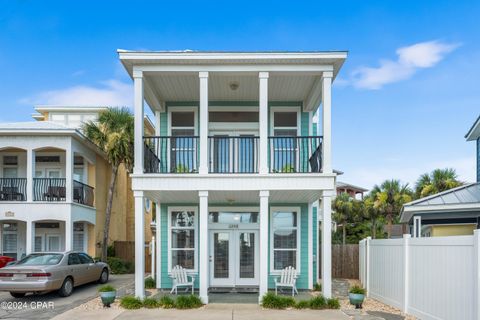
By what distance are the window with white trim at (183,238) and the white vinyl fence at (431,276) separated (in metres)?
5.62

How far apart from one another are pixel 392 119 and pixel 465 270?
59.1 feet

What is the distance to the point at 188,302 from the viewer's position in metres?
11.0

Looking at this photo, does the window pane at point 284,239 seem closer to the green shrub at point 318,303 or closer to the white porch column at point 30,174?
the green shrub at point 318,303

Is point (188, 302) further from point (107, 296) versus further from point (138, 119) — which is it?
point (138, 119)

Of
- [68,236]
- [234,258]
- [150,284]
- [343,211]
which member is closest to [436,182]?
[343,211]

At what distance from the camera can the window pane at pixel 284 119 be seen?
14.6m

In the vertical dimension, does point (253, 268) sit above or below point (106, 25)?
below

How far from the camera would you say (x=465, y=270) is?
7352 mm

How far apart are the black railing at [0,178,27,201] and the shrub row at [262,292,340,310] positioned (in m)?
14.0

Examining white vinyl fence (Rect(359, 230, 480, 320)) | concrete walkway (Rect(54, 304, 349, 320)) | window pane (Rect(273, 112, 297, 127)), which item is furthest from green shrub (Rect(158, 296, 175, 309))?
window pane (Rect(273, 112, 297, 127))

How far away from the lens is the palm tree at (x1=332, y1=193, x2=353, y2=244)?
110ft

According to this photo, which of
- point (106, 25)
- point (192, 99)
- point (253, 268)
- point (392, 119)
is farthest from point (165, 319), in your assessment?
point (392, 119)

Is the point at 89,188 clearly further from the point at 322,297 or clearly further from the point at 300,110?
the point at 322,297

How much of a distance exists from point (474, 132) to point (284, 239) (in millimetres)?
9649
